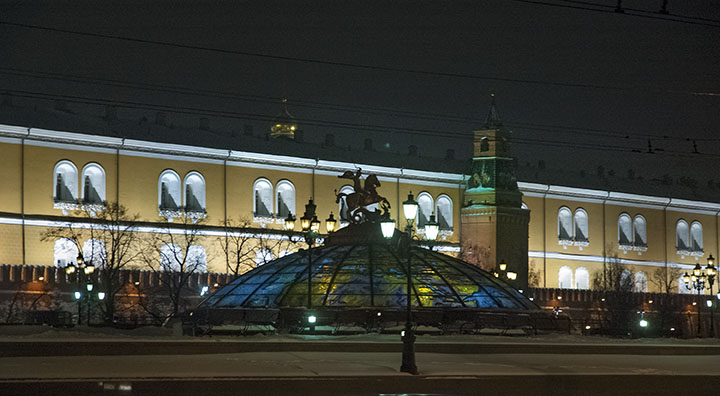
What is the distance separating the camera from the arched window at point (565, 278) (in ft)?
283

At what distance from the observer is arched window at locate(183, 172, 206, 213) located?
71.0m

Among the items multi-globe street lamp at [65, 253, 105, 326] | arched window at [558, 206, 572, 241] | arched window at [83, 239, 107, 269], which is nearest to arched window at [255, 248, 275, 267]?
arched window at [83, 239, 107, 269]

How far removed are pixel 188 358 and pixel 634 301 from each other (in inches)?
2335

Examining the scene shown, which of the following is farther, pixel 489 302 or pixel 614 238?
pixel 614 238

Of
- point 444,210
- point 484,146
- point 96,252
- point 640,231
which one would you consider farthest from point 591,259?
point 96,252

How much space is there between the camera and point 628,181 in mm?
93000

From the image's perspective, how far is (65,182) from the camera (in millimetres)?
66812

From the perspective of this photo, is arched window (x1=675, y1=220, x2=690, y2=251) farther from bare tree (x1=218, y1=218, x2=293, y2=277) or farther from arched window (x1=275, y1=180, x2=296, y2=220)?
bare tree (x1=218, y1=218, x2=293, y2=277)

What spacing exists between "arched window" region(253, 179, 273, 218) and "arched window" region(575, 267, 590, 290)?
25.3 metres

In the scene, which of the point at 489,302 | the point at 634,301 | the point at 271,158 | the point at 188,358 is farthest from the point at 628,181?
the point at 188,358

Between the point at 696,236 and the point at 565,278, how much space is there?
13.9 m

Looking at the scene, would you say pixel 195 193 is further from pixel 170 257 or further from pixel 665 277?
pixel 665 277

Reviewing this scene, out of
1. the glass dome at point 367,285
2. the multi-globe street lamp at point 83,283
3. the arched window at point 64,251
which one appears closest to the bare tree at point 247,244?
the arched window at point 64,251

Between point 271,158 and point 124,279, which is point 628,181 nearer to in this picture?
point 271,158
